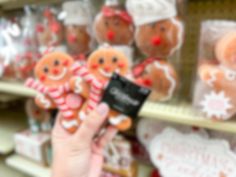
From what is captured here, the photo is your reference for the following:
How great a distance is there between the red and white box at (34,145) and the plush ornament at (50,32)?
40cm

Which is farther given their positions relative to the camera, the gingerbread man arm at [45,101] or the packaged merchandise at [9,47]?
the packaged merchandise at [9,47]

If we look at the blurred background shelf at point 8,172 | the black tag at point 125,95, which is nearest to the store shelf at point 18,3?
the black tag at point 125,95

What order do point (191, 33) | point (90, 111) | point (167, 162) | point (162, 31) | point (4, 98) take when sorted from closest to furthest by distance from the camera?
1. point (90, 111)
2. point (162, 31)
3. point (167, 162)
4. point (191, 33)
5. point (4, 98)

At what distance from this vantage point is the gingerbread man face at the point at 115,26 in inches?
31.3

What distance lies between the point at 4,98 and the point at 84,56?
2.23 ft

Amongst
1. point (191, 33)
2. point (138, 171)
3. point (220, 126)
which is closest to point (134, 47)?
point (191, 33)

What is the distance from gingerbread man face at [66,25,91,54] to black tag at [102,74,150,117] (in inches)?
15.9

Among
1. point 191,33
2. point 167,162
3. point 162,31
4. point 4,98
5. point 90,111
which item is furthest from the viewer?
point 4,98

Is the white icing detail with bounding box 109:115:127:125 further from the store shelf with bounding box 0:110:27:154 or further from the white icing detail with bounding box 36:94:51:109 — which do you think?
the store shelf with bounding box 0:110:27:154

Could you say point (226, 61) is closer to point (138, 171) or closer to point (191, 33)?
point (191, 33)

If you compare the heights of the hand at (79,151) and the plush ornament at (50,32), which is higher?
the plush ornament at (50,32)

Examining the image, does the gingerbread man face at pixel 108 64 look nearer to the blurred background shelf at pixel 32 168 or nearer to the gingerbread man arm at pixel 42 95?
the gingerbread man arm at pixel 42 95

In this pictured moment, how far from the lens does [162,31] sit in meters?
0.73

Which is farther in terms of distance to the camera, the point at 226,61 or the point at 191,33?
the point at 191,33
